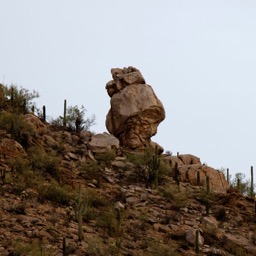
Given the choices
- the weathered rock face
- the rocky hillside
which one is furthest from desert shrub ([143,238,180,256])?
the weathered rock face

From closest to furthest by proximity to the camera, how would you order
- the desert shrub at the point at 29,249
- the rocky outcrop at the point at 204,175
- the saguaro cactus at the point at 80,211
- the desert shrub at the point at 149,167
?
the desert shrub at the point at 29,249, the saguaro cactus at the point at 80,211, the desert shrub at the point at 149,167, the rocky outcrop at the point at 204,175

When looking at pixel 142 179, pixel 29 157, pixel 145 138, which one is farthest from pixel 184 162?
pixel 29 157

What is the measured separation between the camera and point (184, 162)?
83.0 ft

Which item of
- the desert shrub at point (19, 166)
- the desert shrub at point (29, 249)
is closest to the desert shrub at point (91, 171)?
the desert shrub at point (19, 166)

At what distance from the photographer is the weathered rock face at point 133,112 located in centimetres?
2588

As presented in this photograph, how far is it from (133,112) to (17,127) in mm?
6094

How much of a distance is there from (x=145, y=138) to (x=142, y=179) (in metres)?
4.77

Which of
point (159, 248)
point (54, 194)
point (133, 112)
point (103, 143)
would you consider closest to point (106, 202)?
point (54, 194)

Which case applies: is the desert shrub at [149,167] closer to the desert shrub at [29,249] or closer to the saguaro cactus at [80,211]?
the saguaro cactus at [80,211]

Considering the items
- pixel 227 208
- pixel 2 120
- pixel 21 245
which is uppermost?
pixel 2 120

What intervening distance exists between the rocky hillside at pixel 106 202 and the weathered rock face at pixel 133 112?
127 cm

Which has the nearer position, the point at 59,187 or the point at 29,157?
the point at 59,187

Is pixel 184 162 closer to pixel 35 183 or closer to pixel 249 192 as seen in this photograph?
pixel 249 192

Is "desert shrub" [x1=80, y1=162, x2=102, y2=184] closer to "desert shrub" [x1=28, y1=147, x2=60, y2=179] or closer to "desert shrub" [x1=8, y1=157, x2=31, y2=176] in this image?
"desert shrub" [x1=28, y1=147, x2=60, y2=179]
